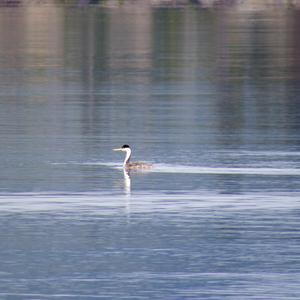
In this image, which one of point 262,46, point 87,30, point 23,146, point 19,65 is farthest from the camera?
point 87,30

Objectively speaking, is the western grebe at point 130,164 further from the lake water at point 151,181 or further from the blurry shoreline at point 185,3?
the blurry shoreline at point 185,3

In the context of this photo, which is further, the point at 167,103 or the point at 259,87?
the point at 259,87

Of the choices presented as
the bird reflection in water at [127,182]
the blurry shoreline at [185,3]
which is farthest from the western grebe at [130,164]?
the blurry shoreline at [185,3]

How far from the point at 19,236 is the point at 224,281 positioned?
2.92m

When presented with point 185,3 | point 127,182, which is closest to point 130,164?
point 127,182

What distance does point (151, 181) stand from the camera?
856 inches

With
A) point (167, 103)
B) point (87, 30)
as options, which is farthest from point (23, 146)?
point (87, 30)

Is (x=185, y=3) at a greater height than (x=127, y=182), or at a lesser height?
lesser

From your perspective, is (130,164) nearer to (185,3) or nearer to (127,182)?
(127,182)

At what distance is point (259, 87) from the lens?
38531 mm

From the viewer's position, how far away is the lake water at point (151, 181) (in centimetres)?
1591

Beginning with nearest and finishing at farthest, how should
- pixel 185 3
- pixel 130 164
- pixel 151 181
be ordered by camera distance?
pixel 151 181, pixel 130 164, pixel 185 3

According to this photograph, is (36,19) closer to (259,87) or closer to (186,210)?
(259,87)

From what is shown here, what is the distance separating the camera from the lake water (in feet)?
52.2
